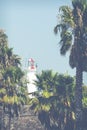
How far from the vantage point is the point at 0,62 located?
187ft

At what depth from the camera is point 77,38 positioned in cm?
4466

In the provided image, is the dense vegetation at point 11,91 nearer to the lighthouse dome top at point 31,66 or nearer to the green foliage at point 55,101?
the green foliage at point 55,101

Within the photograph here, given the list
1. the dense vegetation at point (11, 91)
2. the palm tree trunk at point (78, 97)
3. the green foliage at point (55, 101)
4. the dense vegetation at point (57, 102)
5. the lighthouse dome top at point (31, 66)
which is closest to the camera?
the palm tree trunk at point (78, 97)

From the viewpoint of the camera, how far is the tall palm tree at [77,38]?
44406 mm

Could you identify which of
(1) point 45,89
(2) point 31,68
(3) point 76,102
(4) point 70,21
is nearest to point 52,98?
(1) point 45,89

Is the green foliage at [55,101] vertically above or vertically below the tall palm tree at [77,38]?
below

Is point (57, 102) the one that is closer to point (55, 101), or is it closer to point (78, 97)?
point (55, 101)

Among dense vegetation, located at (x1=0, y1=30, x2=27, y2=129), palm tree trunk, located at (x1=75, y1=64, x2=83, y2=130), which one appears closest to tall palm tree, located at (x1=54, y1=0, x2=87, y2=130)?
palm tree trunk, located at (x1=75, y1=64, x2=83, y2=130)

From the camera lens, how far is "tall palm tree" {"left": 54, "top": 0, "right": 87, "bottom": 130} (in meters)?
44.4

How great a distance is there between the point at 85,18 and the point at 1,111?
16.4 meters

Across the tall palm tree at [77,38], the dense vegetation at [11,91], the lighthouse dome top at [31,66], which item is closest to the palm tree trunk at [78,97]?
the tall palm tree at [77,38]

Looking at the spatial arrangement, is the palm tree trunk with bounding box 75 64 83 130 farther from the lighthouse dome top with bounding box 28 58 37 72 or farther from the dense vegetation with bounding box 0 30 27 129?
the lighthouse dome top with bounding box 28 58 37 72

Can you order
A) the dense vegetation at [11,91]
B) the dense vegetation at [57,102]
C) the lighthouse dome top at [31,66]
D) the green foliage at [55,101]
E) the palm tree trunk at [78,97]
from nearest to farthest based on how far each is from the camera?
the palm tree trunk at [78,97] < the dense vegetation at [57,102] < the green foliage at [55,101] < the dense vegetation at [11,91] < the lighthouse dome top at [31,66]

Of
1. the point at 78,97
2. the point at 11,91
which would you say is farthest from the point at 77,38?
the point at 11,91
